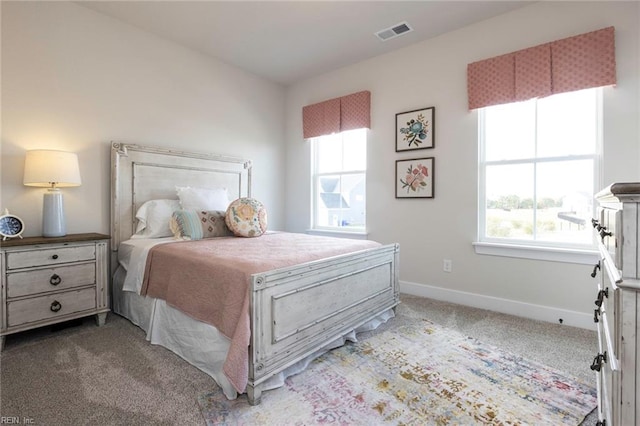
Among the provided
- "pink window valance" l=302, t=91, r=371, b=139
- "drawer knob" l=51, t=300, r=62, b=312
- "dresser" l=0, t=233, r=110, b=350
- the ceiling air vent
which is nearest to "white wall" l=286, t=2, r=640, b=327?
"pink window valance" l=302, t=91, r=371, b=139

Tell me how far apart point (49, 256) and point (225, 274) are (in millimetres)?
1560

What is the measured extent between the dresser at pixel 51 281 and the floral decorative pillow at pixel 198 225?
1.86 feet

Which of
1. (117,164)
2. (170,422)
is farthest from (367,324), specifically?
(117,164)

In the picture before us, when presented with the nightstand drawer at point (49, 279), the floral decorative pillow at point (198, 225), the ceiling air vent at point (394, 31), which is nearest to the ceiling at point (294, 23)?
the ceiling air vent at point (394, 31)

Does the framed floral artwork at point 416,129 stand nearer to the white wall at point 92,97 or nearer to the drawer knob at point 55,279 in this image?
the white wall at point 92,97

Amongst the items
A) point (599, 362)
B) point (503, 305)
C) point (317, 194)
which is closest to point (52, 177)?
point (317, 194)

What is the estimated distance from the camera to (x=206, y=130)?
3.71 meters

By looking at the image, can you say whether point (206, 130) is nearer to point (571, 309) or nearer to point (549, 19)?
point (549, 19)

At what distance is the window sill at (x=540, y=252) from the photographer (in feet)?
8.13

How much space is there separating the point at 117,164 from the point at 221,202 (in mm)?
1017

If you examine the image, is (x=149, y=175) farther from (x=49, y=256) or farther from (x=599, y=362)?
(x=599, y=362)

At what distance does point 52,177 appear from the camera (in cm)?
233

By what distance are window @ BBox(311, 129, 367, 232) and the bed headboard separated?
1262mm

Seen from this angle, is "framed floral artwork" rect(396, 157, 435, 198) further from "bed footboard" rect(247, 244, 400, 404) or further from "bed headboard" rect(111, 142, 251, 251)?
"bed headboard" rect(111, 142, 251, 251)
